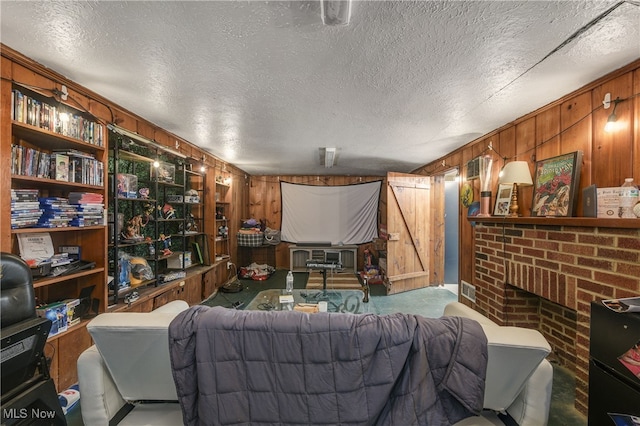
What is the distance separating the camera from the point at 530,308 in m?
2.49

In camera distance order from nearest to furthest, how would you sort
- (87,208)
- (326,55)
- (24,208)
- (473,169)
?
(326,55) → (24,208) → (87,208) → (473,169)

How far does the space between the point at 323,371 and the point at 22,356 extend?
4.56ft

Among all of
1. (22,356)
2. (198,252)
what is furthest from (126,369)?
(198,252)

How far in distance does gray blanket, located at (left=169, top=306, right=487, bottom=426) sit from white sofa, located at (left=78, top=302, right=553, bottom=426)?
0.15m

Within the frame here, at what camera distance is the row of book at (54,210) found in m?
1.64

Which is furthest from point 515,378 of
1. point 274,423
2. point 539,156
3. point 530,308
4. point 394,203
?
point 394,203

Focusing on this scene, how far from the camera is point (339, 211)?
5.89m

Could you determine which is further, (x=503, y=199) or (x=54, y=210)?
(x=503, y=199)

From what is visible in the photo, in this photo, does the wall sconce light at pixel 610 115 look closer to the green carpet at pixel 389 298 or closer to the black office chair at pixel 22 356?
the green carpet at pixel 389 298

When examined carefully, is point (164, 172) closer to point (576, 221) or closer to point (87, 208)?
point (87, 208)

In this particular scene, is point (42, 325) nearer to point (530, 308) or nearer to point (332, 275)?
point (530, 308)

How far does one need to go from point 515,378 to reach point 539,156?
2.03 metres

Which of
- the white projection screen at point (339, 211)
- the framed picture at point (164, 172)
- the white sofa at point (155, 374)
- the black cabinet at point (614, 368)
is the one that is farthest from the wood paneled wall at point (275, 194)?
the black cabinet at point (614, 368)

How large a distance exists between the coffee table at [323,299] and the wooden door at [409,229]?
1.69m
